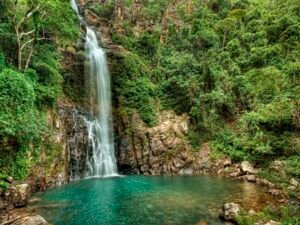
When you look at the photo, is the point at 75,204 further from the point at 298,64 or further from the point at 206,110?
the point at 298,64

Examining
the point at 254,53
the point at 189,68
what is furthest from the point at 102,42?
the point at 254,53

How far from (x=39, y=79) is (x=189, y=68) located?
50.7ft

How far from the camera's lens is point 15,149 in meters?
16.3

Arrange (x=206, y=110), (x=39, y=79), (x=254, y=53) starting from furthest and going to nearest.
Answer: (x=254, y=53), (x=206, y=110), (x=39, y=79)

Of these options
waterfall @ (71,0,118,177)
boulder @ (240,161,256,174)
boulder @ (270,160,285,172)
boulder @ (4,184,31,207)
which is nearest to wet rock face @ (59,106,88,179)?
waterfall @ (71,0,118,177)

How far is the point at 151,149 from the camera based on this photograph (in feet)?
85.8

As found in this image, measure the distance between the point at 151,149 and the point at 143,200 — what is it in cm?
983

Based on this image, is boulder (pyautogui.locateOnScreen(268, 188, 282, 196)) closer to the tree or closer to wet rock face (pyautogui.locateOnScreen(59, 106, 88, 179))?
wet rock face (pyautogui.locateOnScreen(59, 106, 88, 179))

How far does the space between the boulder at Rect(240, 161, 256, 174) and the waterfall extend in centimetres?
1062

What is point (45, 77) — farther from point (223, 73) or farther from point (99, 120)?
point (223, 73)

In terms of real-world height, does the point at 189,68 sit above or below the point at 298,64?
above

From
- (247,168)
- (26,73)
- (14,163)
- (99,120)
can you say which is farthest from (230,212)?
(99,120)

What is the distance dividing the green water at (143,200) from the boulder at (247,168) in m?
2.33

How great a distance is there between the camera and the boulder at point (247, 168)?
77.4ft
